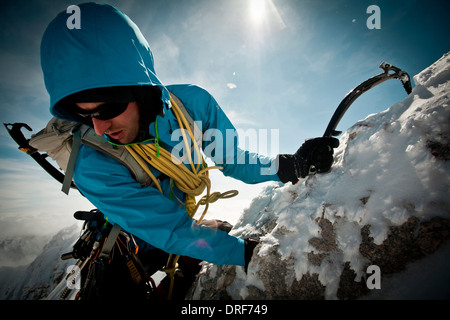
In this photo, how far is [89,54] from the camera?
4.52ft

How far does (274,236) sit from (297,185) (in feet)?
2.18

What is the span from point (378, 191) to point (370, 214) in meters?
0.19

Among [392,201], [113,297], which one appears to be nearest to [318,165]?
[392,201]

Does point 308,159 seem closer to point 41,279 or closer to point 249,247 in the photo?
point 249,247

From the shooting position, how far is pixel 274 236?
5.53 feet

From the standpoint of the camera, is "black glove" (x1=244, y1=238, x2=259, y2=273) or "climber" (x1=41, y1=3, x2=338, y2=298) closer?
"climber" (x1=41, y1=3, x2=338, y2=298)

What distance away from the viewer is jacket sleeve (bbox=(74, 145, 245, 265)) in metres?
1.54

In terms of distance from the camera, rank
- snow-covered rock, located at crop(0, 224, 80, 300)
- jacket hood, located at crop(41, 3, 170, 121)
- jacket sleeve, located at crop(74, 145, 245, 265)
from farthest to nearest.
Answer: snow-covered rock, located at crop(0, 224, 80, 300)
jacket sleeve, located at crop(74, 145, 245, 265)
jacket hood, located at crop(41, 3, 170, 121)

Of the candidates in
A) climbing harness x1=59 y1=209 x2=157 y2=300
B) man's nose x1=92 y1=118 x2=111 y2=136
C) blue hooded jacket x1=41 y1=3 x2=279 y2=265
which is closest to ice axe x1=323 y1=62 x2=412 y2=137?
blue hooded jacket x1=41 y1=3 x2=279 y2=265

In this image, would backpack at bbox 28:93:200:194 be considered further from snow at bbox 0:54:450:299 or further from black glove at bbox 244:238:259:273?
snow at bbox 0:54:450:299

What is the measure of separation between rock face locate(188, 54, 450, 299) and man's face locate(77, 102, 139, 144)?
1902 mm

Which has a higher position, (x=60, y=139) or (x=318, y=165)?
(x=60, y=139)

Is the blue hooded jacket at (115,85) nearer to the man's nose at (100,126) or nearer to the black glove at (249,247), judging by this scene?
the black glove at (249,247)
